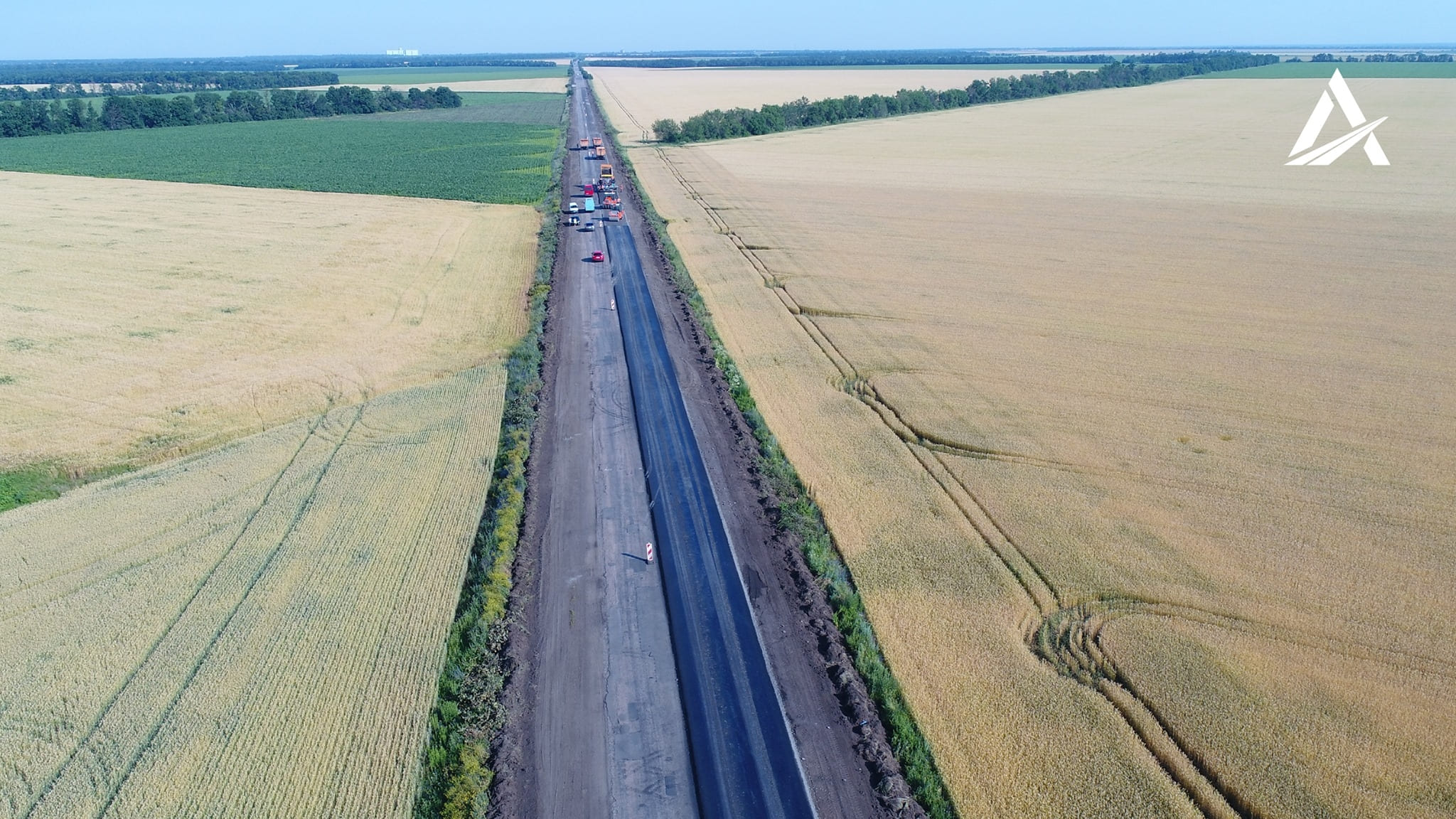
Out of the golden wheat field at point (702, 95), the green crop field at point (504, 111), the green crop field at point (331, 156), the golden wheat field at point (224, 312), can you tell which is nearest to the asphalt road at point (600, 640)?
the golden wheat field at point (224, 312)

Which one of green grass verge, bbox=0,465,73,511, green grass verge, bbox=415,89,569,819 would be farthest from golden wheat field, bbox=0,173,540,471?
green grass verge, bbox=415,89,569,819

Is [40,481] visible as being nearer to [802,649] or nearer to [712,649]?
[712,649]

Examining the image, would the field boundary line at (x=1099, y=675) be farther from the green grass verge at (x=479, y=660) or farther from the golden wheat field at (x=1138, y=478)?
the green grass verge at (x=479, y=660)

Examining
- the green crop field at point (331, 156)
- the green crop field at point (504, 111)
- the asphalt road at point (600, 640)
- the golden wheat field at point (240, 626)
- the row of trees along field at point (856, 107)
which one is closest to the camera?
the golden wheat field at point (240, 626)

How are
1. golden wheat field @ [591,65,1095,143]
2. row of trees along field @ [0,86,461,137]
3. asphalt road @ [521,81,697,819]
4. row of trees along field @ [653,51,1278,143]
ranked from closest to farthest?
asphalt road @ [521,81,697,819], row of trees along field @ [653,51,1278,143], row of trees along field @ [0,86,461,137], golden wheat field @ [591,65,1095,143]

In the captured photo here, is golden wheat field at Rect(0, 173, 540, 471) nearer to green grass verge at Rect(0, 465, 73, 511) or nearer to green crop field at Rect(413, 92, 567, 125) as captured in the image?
green grass verge at Rect(0, 465, 73, 511)
